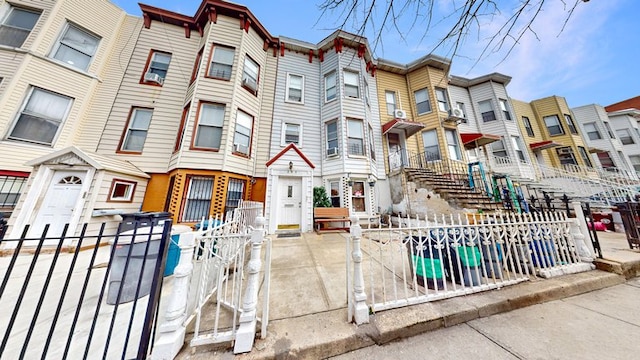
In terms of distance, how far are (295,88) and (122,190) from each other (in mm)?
8261

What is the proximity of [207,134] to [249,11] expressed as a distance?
6160mm

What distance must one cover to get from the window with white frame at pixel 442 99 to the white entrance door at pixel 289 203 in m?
9.87

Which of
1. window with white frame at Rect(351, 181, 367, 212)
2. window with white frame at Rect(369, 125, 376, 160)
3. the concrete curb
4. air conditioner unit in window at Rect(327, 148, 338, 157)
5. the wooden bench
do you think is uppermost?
window with white frame at Rect(369, 125, 376, 160)

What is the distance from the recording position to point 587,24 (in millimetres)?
2672

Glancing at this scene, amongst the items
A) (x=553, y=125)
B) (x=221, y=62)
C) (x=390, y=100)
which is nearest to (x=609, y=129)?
(x=553, y=125)

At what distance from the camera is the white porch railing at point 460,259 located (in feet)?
8.14

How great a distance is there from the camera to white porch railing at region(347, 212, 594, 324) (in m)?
2.48

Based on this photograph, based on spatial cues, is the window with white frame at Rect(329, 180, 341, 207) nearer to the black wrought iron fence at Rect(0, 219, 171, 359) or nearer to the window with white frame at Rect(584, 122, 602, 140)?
the black wrought iron fence at Rect(0, 219, 171, 359)

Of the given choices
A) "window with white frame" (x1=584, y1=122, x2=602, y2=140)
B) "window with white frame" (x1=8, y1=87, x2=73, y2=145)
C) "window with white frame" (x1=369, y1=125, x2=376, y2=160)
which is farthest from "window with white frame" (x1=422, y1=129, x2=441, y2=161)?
"window with white frame" (x1=584, y1=122, x2=602, y2=140)

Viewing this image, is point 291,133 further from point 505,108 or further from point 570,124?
point 570,124

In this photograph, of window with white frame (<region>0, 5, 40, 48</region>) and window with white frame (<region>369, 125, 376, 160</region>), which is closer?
window with white frame (<region>0, 5, 40, 48</region>)

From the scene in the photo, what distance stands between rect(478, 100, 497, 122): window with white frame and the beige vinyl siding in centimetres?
1767

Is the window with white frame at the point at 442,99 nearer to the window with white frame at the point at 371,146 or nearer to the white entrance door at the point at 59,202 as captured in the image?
the window with white frame at the point at 371,146

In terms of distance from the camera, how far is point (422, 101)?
11570 mm
